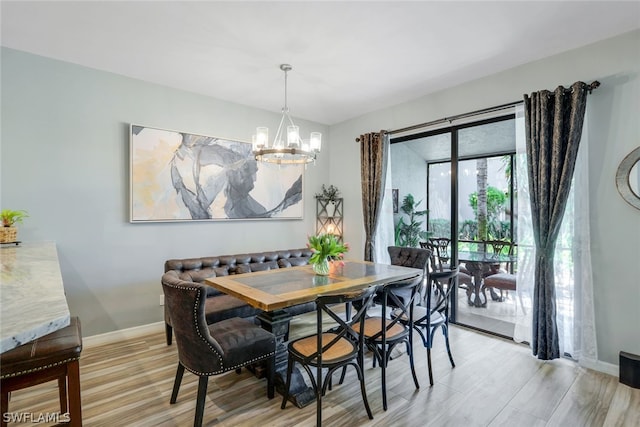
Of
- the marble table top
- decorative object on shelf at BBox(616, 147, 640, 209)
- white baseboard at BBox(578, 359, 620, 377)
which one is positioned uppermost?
decorative object on shelf at BBox(616, 147, 640, 209)

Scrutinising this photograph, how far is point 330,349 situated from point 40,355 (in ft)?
5.16

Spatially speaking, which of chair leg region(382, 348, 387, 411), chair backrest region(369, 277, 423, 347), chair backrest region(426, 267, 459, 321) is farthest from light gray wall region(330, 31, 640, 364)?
chair leg region(382, 348, 387, 411)

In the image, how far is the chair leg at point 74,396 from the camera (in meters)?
1.40

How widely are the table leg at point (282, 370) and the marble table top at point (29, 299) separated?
1402 millimetres

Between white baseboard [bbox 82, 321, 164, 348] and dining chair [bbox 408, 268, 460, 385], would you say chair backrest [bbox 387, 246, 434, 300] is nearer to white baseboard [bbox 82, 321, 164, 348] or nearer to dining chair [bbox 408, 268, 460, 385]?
dining chair [bbox 408, 268, 460, 385]

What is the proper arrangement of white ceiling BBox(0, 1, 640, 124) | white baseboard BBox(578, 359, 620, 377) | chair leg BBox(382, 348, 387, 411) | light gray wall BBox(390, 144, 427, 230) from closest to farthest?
chair leg BBox(382, 348, 387, 411), white ceiling BBox(0, 1, 640, 124), white baseboard BBox(578, 359, 620, 377), light gray wall BBox(390, 144, 427, 230)

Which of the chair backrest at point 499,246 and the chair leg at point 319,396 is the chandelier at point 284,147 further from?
the chair backrest at point 499,246

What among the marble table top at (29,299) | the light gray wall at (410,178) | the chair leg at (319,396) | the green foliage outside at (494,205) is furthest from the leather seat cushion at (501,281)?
the marble table top at (29,299)

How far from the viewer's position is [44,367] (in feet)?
4.61

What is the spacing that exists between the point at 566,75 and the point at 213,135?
4.02 metres

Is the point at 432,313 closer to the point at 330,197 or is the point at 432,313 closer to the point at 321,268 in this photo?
the point at 321,268

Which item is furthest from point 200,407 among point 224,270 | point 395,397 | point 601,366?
point 601,366

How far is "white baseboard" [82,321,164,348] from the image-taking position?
333 centimetres

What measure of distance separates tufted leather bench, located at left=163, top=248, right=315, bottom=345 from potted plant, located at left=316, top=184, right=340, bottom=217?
4.19 ft
